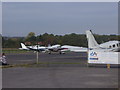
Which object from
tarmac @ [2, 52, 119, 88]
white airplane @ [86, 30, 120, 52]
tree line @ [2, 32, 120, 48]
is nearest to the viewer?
tarmac @ [2, 52, 119, 88]

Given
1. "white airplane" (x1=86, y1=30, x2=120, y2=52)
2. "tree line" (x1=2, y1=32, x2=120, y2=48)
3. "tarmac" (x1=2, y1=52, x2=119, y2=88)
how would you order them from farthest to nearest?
"tree line" (x1=2, y1=32, x2=120, y2=48) → "white airplane" (x1=86, y1=30, x2=120, y2=52) → "tarmac" (x1=2, y1=52, x2=119, y2=88)

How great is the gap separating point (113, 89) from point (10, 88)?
477cm

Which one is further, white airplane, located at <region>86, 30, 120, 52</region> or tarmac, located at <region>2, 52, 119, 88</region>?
white airplane, located at <region>86, 30, 120, 52</region>

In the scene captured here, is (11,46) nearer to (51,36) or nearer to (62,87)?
(51,36)

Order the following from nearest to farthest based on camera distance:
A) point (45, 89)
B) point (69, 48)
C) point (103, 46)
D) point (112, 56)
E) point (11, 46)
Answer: point (45, 89)
point (112, 56)
point (103, 46)
point (69, 48)
point (11, 46)

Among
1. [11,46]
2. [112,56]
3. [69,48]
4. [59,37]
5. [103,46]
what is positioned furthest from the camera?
[59,37]

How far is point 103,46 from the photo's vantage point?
157 feet

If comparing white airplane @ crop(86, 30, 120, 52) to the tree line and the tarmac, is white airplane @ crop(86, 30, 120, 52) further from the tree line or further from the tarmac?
the tree line

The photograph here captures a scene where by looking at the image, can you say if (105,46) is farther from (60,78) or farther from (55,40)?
(55,40)

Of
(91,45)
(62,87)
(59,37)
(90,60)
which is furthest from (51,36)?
(62,87)

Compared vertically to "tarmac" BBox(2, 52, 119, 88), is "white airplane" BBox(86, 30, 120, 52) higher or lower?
higher

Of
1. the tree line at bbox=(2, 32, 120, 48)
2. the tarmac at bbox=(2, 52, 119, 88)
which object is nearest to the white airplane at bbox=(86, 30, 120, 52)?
the tarmac at bbox=(2, 52, 119, 88)

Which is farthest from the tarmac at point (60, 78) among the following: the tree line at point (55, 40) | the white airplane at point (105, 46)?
the tree line at point (55, 40)

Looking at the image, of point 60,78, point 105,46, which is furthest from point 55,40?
point 60,78
